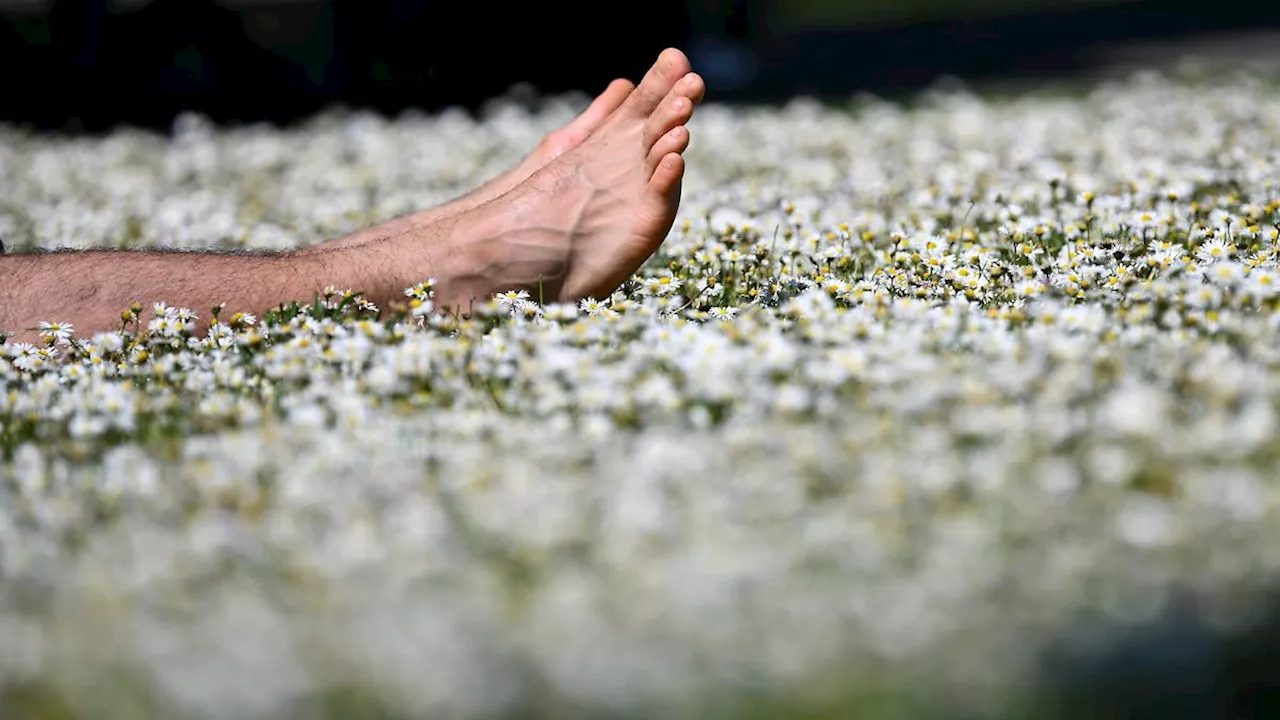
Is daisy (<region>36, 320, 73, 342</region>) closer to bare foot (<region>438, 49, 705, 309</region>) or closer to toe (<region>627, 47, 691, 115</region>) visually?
bare foot (<region>438, 49, 705, 309</region>)

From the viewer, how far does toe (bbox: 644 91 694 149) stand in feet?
12.8

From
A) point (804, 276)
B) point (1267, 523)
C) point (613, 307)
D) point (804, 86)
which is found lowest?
point (1267, 523)

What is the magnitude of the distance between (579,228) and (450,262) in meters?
0.35

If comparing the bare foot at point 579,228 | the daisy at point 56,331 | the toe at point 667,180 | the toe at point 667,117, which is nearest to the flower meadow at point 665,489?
the daisy at point 56,331

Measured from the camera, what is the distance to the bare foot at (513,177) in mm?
4371

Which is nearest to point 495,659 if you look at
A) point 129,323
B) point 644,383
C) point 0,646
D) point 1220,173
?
point 0,646

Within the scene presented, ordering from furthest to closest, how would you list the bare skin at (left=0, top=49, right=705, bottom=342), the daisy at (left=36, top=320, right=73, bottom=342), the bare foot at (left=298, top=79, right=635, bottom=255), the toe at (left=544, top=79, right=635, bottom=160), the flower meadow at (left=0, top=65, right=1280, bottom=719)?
the toe at (left=544, top=79, right=635, bottom=160) < the bare foot at (left=298, top=79, right=635, bottom=255) < the bare skin at (left=0, top=49, right=705, bottom=342) < the daisy at (left=36, top=320, right=73, bottom=342) < the flower meadow at (left=0, top=65, right=1280, bottom=719)

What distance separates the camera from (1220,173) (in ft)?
17.4

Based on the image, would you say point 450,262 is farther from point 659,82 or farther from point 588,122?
point 588,122

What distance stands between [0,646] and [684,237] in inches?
119

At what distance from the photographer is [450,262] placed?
12.5 ft

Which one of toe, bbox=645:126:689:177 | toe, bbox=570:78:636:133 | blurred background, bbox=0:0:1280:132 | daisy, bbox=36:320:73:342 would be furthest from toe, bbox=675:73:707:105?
blurred background, bbox=0:0:1280:132

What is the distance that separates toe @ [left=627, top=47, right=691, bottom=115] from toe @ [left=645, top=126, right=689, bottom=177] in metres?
0.23

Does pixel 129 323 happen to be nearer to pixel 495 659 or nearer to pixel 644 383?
pixel 644 383
